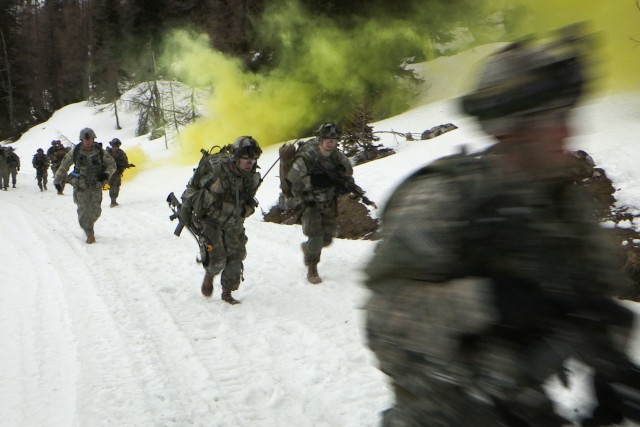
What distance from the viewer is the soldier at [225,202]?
204 inches

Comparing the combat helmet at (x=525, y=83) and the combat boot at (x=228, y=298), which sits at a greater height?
the combat helmet at (x=525, y=83)

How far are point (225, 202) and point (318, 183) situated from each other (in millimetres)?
1169

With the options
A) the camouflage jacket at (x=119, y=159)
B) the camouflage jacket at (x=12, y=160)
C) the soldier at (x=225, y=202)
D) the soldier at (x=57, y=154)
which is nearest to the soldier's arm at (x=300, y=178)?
the soldier at (x=225, y=202)

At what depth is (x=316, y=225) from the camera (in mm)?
5977

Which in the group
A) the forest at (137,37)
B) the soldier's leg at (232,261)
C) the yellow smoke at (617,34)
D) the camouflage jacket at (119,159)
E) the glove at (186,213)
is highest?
the forest at (137,37)

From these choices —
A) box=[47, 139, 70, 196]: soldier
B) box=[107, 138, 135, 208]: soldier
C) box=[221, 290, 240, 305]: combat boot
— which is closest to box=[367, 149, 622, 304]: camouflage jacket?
box=[221, 290, 240, 305]: combat boot

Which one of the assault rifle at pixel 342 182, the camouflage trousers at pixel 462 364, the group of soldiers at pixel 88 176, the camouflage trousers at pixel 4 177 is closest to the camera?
the camouflage trousers at pixel 462 364

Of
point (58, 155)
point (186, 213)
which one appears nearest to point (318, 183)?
point (186, 213)

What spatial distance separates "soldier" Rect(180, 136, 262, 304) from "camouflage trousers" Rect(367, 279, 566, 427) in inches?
158

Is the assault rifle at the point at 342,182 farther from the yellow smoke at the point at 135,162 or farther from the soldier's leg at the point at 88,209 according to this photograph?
the yellow smoke at the point at 135,162

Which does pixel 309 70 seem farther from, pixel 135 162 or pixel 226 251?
pixel 226 251

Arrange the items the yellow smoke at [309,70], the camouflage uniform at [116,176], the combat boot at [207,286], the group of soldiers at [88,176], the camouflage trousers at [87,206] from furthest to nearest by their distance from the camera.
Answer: the yellow smoke at [309,70]
the camouflage uniform at [116,176]
the camouflage trousers at [87,206]
the group of soldiers at [88,176]
the combat boot at [207,286]

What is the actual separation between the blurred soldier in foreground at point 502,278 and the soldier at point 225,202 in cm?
381

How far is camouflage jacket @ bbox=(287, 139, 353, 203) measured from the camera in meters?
5.82
